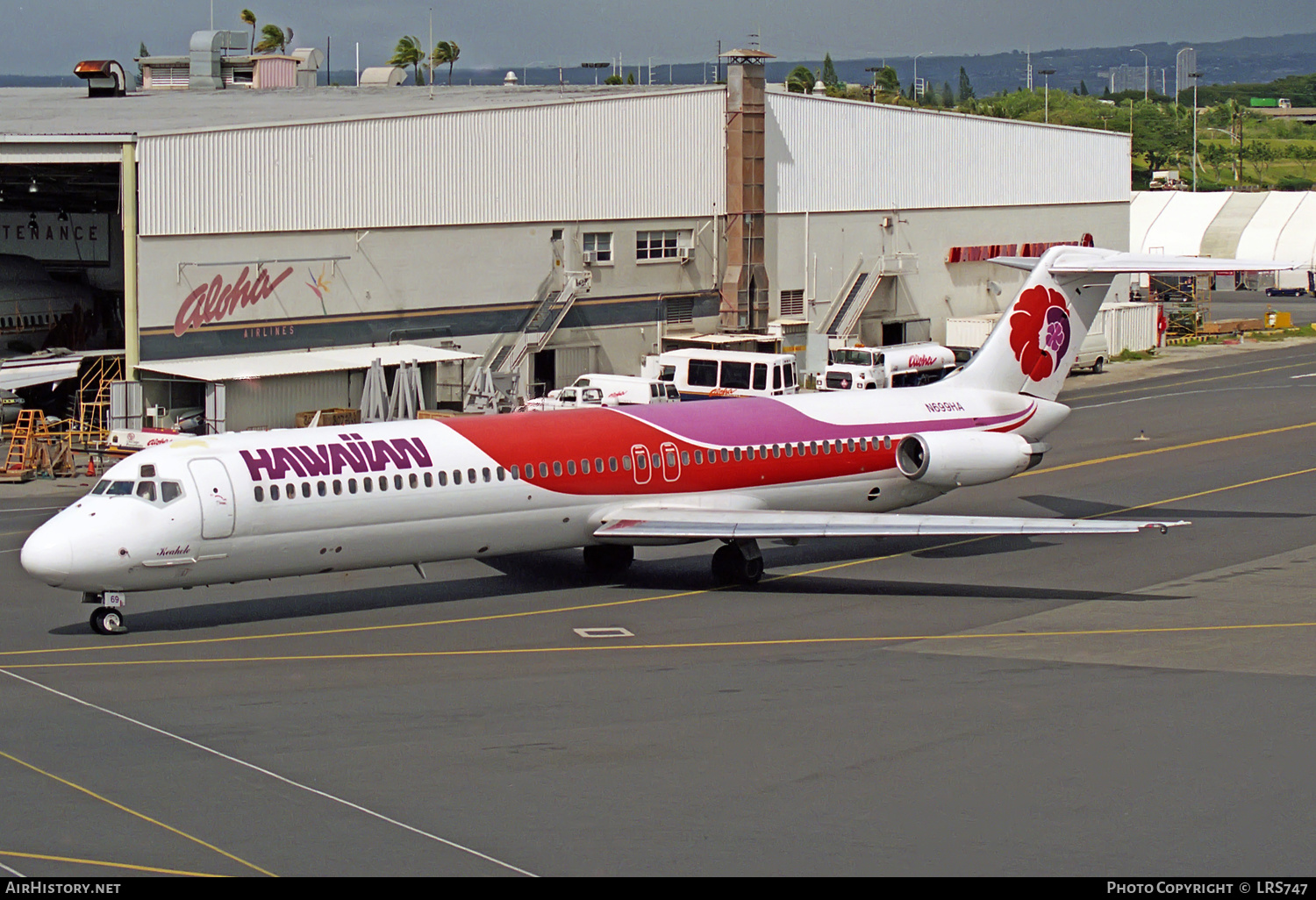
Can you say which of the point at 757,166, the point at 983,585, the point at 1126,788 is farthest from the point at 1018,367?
the point at 757,166

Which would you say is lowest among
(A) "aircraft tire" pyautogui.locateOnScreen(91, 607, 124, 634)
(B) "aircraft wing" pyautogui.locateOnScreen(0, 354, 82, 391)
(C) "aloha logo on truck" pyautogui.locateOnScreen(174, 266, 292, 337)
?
(A) "aircraft tire" pyautogui.locateOnScreen(91, 607, 124, 634)

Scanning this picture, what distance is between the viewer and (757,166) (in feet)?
226

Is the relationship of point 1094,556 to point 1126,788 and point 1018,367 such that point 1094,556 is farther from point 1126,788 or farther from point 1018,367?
point 1126,788

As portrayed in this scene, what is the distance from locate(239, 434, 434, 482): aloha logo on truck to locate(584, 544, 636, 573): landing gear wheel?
5359 millimetres

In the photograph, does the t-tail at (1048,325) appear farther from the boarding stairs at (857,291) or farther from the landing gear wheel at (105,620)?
the boarding stairs at (857,291)

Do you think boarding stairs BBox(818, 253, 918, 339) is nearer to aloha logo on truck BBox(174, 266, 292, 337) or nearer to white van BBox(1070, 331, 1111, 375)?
white van BBox(1070, 331, 1111, 375)

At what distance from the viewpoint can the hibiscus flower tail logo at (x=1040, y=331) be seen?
38.4 meters

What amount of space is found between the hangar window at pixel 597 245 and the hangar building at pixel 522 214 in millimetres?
112

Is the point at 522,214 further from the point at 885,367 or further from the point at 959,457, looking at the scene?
the point at 959,457

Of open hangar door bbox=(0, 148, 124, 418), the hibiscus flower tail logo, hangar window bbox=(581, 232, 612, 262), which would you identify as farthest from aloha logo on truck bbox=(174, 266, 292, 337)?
the hibiscus flower tail logo

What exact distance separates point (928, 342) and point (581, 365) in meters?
22.2

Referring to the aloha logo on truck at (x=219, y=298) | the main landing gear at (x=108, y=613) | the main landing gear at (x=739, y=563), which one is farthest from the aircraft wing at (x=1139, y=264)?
the aloha logo on truck at (x=219, y=298)

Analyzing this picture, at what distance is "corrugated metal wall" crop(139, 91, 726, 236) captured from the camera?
171ft

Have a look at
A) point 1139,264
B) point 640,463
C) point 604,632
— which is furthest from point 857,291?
point 604,632
